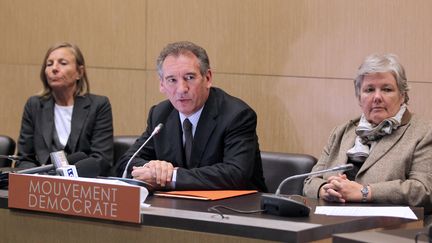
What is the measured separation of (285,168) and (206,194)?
73cm

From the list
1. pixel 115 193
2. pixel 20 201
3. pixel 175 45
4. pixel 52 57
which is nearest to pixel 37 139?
pixel 52 57

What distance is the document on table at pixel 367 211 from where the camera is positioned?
3.23 m

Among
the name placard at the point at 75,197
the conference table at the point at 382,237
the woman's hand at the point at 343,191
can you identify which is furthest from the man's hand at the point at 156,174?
the conference table at the point at 382,237

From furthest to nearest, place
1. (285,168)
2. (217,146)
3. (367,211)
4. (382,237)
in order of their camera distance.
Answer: (285,168)
(217,146)
(367,211)
(382,237)

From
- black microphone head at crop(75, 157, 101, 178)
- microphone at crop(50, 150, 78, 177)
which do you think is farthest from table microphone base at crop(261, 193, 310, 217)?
black microphone head at crop(75, 157, 101, 178)

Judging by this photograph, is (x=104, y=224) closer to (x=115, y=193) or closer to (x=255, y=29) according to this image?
(x=115, y=193)

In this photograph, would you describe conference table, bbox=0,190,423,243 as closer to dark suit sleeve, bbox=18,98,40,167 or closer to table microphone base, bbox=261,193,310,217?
table microphone base, bbox=261,193,310,217

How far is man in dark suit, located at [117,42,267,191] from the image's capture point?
407 cm

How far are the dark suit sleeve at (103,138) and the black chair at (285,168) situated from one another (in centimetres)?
130

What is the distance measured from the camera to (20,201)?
136 inches

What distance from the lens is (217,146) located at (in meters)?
4.14

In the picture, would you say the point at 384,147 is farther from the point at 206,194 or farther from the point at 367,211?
the point at 206,194

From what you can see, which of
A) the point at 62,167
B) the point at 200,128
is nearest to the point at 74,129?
the point at 200,128

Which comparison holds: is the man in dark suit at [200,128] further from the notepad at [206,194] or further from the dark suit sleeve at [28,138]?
the dark suit sleeve at [28,138]
